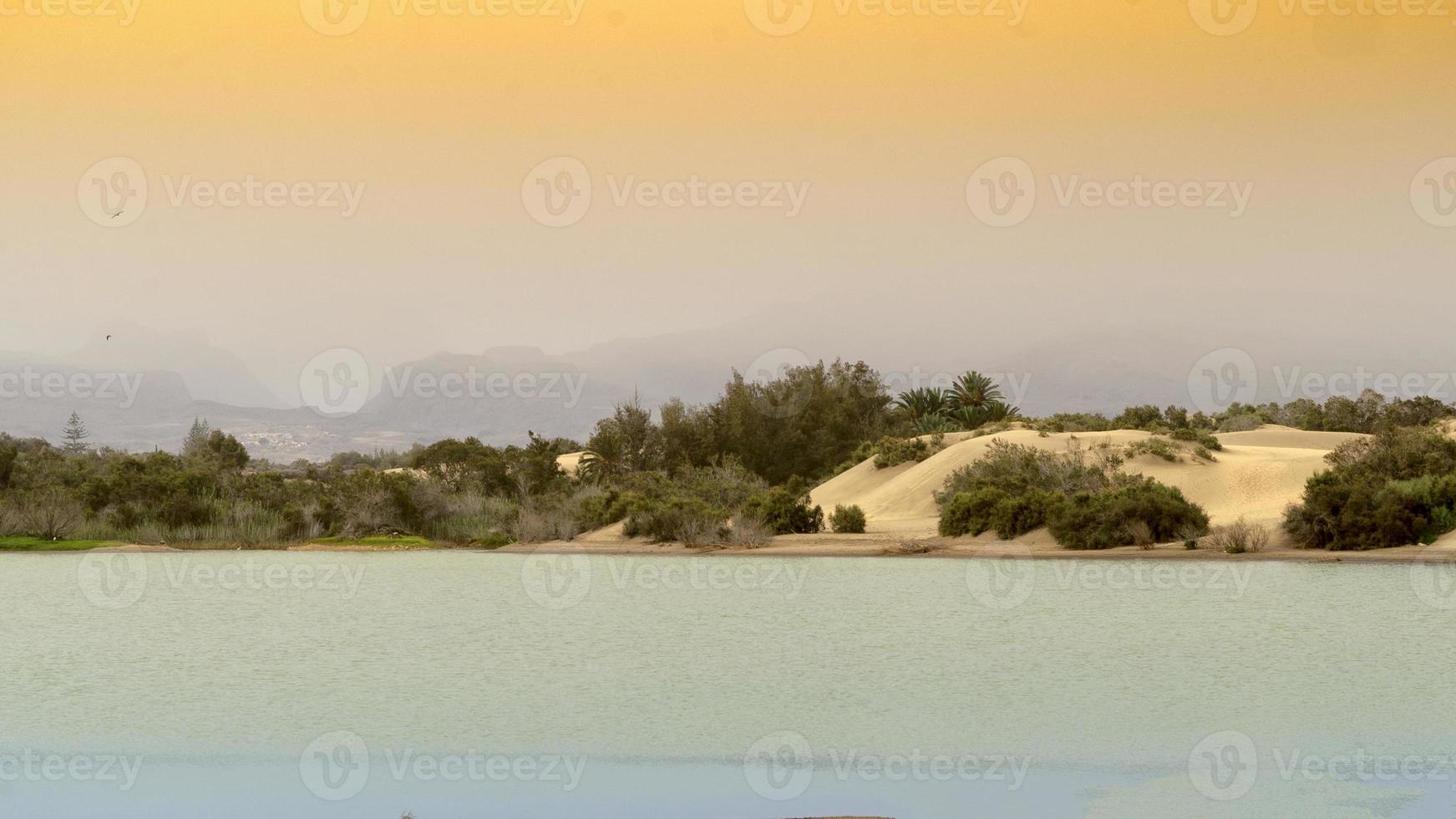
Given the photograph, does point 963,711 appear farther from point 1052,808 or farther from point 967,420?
point 967,420

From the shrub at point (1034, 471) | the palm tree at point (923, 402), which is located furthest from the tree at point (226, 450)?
the shrub at point (1034, 471)

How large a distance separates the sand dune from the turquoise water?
1187 cm

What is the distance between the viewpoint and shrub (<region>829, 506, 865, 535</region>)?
3712 cm

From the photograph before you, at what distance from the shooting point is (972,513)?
3497 centimetres

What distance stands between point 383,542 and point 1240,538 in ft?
71.6

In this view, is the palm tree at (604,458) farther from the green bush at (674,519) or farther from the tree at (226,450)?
the tree at (226,450)

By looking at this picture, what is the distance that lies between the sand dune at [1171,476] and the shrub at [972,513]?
1.19m

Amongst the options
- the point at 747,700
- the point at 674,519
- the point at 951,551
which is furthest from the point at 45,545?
the point at 747,700

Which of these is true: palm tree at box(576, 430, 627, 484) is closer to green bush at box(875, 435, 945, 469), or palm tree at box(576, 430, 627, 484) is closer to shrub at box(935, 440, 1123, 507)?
green bush at box(875, 435, 945, 469)

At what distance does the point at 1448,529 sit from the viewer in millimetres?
29547

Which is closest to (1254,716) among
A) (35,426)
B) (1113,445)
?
(1113,445)

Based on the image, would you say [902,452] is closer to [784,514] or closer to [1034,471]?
[1034,471]

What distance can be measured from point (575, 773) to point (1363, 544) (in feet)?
77.1

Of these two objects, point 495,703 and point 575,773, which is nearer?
point 575,773
